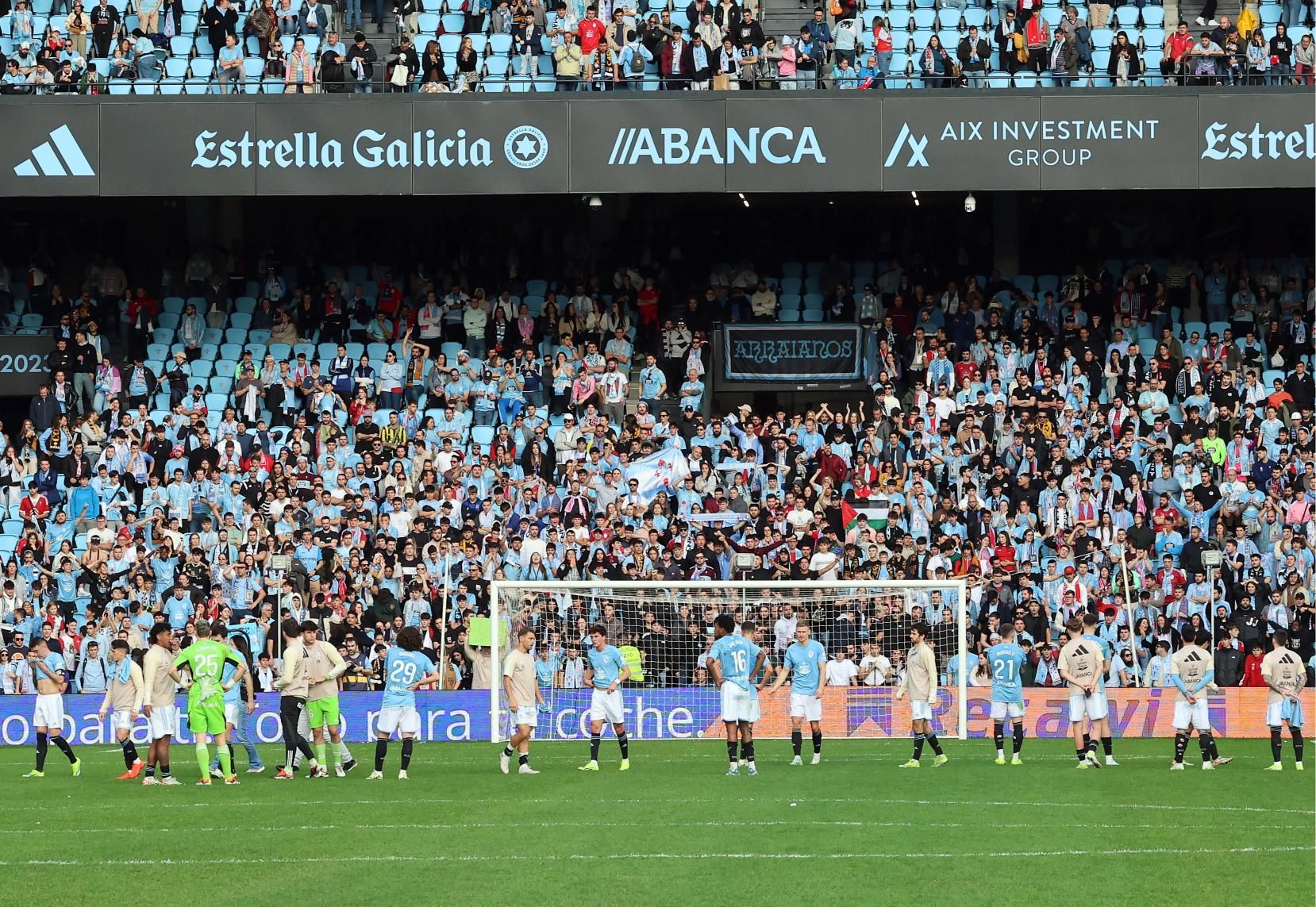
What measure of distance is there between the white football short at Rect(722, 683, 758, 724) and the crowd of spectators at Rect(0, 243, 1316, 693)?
523 centimetres

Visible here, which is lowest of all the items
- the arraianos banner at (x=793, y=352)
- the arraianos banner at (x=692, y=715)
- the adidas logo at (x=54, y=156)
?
the arraianos banner at (x=692, y=715)

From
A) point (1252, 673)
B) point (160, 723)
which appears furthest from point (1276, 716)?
point (160, 723)

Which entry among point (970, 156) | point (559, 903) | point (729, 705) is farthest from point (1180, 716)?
point (970, 156)

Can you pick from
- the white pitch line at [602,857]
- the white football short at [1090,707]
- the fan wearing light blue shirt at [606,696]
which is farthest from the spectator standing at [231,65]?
the white pitch line at [602,857]

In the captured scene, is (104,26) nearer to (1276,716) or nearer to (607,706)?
(607,706)

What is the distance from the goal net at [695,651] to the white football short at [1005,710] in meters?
3.59

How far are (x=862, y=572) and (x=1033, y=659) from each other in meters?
2.94

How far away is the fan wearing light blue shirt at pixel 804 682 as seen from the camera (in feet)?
67.7

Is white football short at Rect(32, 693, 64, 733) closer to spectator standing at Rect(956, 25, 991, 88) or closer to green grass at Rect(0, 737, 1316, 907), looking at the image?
green grass at Rect(0, 737, 1316, 907)

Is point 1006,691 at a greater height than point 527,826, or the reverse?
point 1006,691

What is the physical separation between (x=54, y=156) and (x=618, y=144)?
922 cm

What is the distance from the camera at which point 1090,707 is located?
20531mm

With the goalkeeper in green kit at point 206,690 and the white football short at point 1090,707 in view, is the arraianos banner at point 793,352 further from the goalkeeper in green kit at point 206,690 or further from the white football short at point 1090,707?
the goalkeeper in green kit at point 206,690

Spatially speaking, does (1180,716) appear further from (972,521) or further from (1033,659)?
(972,521)
